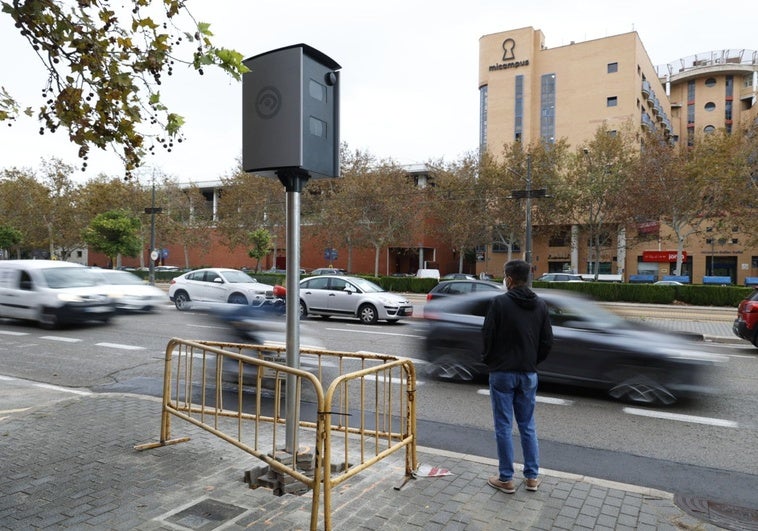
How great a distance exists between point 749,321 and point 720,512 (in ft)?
33.5

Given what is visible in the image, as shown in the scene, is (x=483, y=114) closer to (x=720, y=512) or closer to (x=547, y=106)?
(x=547, y=106)

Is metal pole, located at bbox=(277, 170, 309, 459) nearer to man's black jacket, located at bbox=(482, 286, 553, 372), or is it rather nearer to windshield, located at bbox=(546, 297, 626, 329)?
man's black jacket, located at bbox=(482, 286, 553, 372)

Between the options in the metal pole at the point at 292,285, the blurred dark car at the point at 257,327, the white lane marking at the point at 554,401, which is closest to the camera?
the metal pole at the point at 292,285

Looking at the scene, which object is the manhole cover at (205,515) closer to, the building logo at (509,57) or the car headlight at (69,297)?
the car headlight at (69,297)

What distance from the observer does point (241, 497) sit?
396 cm

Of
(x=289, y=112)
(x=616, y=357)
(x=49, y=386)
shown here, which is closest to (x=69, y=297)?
(x=49, y=386)

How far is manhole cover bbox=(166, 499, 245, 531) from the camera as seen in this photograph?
3523 mm

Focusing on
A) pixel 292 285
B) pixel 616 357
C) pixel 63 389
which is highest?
pixel 292 285

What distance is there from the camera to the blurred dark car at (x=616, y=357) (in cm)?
706

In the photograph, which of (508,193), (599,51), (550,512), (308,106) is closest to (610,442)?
(550,512)

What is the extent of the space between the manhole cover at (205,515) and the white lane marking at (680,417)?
503 centimetres

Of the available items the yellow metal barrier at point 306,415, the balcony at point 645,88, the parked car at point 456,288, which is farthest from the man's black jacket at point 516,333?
the balcony at point 645,88

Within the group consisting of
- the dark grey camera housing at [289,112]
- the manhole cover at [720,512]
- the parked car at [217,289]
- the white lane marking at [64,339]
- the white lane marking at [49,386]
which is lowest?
the white lane marking at [49,386]

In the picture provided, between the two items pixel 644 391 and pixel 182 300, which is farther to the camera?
pixel 182 300
